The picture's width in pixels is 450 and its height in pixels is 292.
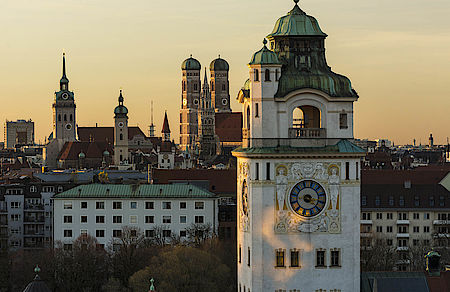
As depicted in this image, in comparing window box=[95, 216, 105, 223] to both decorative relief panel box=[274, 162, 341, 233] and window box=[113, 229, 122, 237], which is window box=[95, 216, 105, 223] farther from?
decorative relief panel box=[274, 162, 341, 233]

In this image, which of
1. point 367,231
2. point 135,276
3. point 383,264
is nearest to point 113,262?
point 135,276

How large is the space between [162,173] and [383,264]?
6559cm

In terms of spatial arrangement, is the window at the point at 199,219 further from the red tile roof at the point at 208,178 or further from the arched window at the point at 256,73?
the arched window at the point at 256,73

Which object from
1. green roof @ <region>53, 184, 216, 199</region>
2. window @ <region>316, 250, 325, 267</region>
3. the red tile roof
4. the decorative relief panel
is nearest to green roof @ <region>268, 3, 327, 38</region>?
the decorative relief panel

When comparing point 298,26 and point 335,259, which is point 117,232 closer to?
point 335,259

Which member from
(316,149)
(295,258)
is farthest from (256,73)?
(295,258)

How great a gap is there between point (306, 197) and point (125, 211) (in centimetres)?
6332

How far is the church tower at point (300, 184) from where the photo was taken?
54.2 meters

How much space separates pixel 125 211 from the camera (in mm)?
115875

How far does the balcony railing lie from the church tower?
45 mm

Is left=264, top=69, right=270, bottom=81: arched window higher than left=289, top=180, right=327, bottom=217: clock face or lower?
higher

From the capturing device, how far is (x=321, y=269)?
54.6 meters

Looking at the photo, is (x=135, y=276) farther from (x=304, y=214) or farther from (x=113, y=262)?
(x=304, y=214)

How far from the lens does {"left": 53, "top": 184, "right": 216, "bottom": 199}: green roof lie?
11600cm
